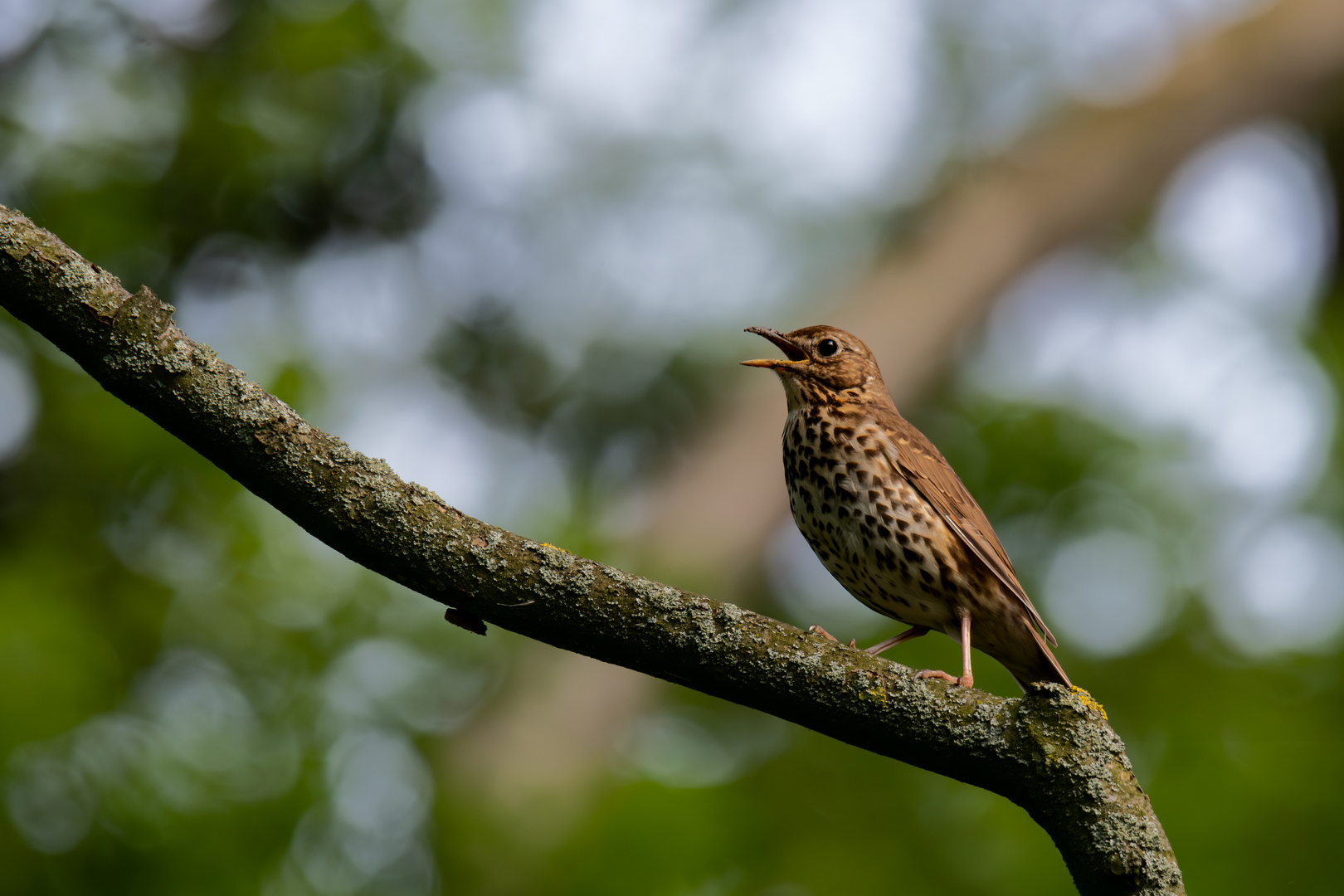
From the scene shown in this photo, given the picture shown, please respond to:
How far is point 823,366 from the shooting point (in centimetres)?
526

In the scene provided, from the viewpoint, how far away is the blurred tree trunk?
9867mm

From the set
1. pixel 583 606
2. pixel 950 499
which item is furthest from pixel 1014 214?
pixel 583 606

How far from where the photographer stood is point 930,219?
11.2 meters

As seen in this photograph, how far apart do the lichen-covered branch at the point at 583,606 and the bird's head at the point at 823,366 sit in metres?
2.43

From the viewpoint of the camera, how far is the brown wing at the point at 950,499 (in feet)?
14.7

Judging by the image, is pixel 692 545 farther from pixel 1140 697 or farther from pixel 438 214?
pixel 438 214

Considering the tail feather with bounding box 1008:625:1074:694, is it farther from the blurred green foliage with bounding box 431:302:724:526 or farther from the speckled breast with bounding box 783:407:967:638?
the blurred green foliage with bounding box 431:302:724:526

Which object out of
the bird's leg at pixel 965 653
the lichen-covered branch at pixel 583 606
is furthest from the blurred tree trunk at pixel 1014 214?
the lichen-covered branch at pixel 583 606

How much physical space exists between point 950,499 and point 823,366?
3.17 feet

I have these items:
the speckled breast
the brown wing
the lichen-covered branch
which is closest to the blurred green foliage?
the brown wing

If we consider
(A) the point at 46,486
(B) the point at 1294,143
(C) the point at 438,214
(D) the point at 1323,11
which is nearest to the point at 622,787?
(A) the point at 46,486

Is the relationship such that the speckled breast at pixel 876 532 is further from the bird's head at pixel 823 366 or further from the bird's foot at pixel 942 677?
the bird's foot at pixel 942 677

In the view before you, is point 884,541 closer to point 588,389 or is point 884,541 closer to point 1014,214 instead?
point 1014,214

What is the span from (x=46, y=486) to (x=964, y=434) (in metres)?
7.09
